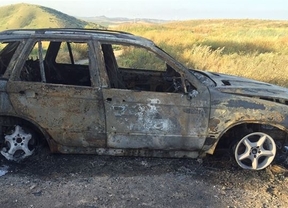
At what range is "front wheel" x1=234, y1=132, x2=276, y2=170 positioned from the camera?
4.57m

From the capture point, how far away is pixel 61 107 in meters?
4.23

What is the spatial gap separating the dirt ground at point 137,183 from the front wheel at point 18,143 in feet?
0.38

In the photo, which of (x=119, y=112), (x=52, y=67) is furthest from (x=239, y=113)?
(x=52, y=67)

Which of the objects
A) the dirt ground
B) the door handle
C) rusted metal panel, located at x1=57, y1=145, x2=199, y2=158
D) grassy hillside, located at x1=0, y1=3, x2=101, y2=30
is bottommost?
grassy hillside, located at x1=0, y1=3, x2=101, y2=30

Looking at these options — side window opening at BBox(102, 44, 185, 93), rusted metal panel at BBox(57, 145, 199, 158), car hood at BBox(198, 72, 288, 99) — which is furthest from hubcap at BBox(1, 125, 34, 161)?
car hood at BBox(198, 72, 288, 99)

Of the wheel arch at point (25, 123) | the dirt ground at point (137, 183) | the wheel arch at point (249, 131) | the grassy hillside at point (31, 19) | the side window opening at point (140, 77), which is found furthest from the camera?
the grassy hillside at point (31, 19)

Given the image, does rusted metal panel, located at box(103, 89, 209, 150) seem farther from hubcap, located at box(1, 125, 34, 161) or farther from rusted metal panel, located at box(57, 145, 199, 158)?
hubcap, located at box(1, 125, 34, 161)

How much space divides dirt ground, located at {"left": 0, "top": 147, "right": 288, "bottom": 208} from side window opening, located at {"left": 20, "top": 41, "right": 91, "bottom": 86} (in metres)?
1.09

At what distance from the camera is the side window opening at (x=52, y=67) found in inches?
173

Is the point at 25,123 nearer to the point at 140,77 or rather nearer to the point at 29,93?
the point at 29,93

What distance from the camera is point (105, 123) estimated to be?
428 cm

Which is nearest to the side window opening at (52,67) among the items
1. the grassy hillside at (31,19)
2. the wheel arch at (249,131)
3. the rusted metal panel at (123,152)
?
the rusted metal panel at (123,152)

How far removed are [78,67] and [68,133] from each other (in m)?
1.57

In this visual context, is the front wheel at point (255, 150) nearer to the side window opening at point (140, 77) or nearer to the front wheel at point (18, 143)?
the side window opening at point (140, 77)
